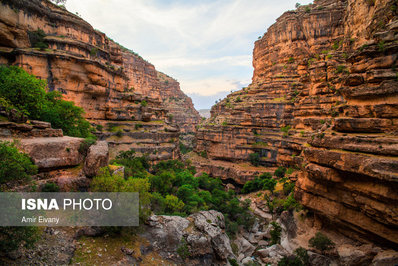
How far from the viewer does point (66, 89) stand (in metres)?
28.4

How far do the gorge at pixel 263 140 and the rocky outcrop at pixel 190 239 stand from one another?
7cm

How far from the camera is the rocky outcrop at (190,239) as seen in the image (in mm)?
12242

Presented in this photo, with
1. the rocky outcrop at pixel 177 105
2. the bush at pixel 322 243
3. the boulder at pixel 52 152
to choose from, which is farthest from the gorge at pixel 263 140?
the rocky outcrop at pixel 177 105

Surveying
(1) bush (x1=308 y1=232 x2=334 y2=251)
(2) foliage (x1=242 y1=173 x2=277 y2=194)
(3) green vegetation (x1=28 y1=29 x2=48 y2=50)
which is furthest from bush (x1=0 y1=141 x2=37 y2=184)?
(2) foliage (x1=242 y1=173 x2=277 y2=194)

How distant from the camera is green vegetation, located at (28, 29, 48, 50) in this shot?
25422mm

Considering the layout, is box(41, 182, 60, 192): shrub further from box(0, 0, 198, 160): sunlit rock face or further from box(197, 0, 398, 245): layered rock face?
box(0, 0, 198, 160): sunlit rock face

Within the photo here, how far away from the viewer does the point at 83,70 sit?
2914cm

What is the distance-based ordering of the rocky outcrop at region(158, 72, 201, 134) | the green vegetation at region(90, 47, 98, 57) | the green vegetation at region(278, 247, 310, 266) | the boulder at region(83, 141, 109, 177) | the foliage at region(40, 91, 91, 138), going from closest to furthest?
1. the boulder at region(83, 141, 109, 177)
2. the green vegetation at region(278, 247, 310, 266)
3. the foliage at region(40, 91, 91, 138)
4. the green vegetation at region(90, 47, 98, 57)
5. the rocky outcrop at region(158, 72, 201, 134)

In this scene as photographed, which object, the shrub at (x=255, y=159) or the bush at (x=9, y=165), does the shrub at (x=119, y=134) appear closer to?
the bush at (x=9, y=165)

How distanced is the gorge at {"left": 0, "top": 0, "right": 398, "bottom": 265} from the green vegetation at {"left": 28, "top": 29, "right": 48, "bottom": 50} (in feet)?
0.42

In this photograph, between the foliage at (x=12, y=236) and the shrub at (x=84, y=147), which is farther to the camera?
the shrub at (x=84, y=147)

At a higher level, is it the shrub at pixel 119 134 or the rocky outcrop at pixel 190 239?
the shrub at pixel 119 134

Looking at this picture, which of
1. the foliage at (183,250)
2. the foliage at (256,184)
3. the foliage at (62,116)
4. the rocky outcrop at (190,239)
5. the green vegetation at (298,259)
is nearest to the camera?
the foliage at (183,250)

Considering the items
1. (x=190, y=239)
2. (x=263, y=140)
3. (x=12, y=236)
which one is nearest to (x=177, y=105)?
(x=263, y=140)
